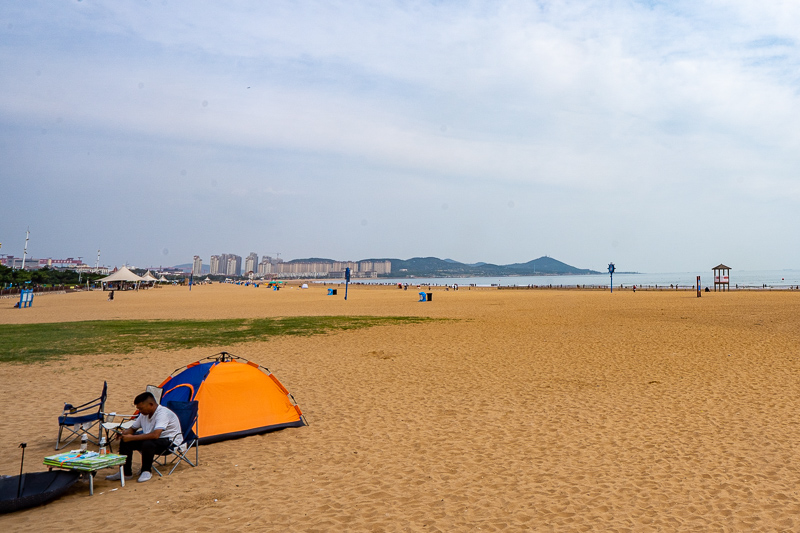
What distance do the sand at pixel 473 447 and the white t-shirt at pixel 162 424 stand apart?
0.44 m

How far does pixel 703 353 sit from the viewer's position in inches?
→ 538

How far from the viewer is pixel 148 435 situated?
5555 millimetres

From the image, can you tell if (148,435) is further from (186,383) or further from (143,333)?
(143,333)

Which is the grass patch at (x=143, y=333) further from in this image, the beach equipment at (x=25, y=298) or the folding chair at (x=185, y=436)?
the beach equipment at (x=25, y=298)

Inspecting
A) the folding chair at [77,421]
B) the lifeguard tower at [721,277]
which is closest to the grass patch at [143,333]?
the folding chair at [77,421]

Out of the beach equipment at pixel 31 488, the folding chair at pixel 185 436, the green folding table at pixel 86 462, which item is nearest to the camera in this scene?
the beach equipment at pixel 31 488

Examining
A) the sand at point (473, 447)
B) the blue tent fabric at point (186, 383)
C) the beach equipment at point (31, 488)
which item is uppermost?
the blue tent fabric at point (186, 383)

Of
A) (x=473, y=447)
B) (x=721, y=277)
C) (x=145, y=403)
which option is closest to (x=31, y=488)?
(x=145, y=403)

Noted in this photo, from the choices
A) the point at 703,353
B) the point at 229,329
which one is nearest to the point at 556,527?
the point at 703,353

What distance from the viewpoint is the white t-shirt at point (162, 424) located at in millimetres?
5754

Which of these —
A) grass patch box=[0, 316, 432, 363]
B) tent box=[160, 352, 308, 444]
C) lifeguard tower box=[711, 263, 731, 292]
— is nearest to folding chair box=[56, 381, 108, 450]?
tent box=[160, 352, 308, 444]

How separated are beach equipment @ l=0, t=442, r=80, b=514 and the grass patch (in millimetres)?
9436

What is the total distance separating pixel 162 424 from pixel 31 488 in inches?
50.2

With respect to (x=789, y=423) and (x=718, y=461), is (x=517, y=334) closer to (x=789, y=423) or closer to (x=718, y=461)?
(x=789, y=423)
